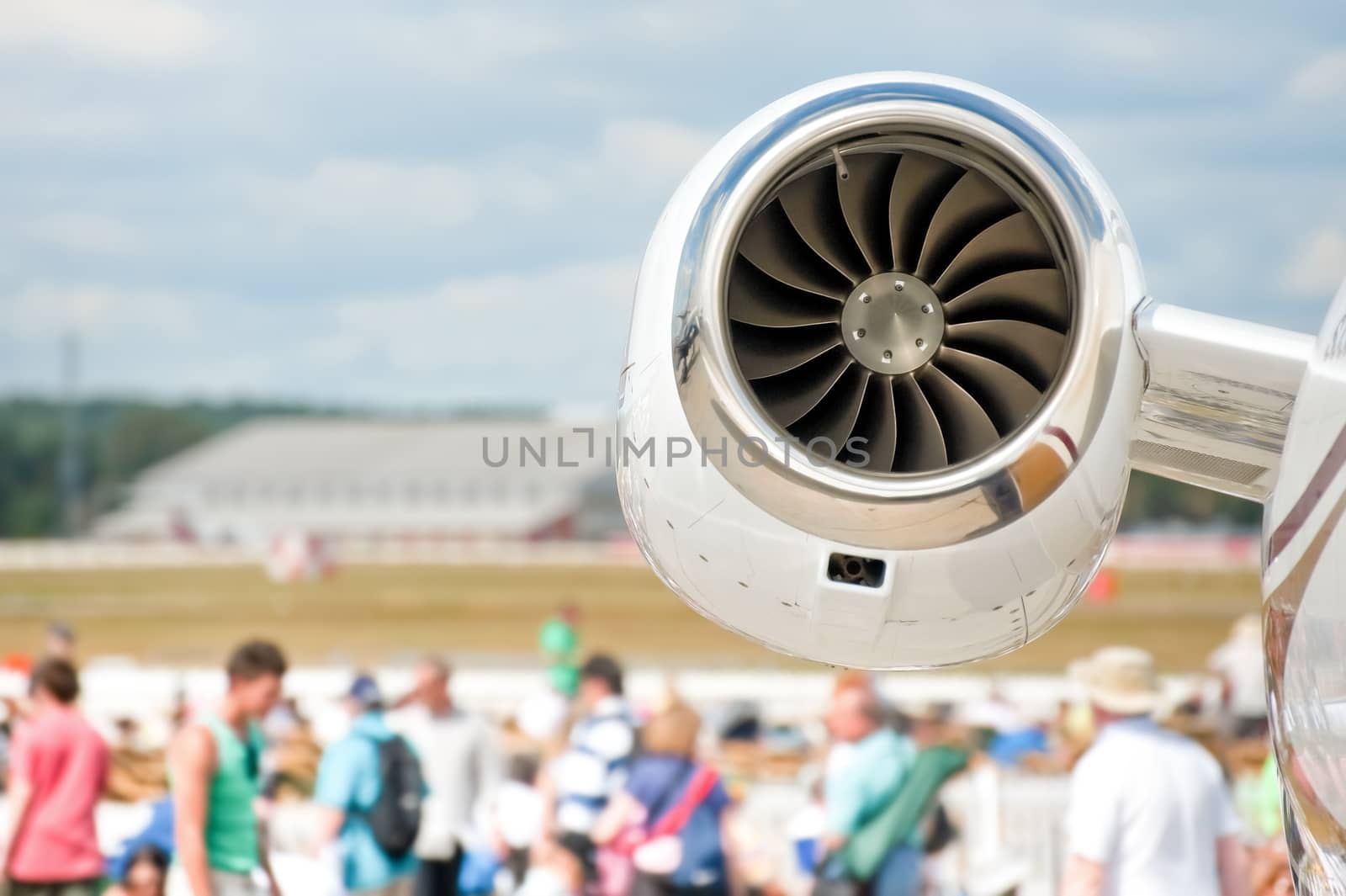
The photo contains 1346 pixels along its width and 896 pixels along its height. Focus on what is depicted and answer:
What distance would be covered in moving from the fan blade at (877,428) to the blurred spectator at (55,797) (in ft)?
15.6

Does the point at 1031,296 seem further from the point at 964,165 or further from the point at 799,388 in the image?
the point at 799,388

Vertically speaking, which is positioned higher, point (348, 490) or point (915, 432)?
point (348, 490)

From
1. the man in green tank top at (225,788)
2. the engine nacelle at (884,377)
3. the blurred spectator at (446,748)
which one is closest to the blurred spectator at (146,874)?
the man in green tank top at (225,788)

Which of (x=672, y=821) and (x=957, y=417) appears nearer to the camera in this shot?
(x=957, y=417)

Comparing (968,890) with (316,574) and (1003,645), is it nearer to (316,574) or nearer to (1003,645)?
(1003,645)

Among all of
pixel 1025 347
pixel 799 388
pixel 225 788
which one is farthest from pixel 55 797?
pixel 1025 347

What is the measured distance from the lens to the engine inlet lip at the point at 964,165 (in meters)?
2.96

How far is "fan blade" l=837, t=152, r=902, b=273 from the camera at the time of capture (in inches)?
129

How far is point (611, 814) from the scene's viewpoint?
6.54 m

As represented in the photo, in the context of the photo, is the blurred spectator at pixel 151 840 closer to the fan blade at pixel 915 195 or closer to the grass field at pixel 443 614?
the fan blade at pixel 915 195

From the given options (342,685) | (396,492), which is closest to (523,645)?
(342,685)

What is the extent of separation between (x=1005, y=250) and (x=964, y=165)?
200mm

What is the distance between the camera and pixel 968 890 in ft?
23.5

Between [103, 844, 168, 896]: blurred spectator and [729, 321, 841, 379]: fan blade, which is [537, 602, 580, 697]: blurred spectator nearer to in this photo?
[103, 844, 168, 896]: blurred spectator
